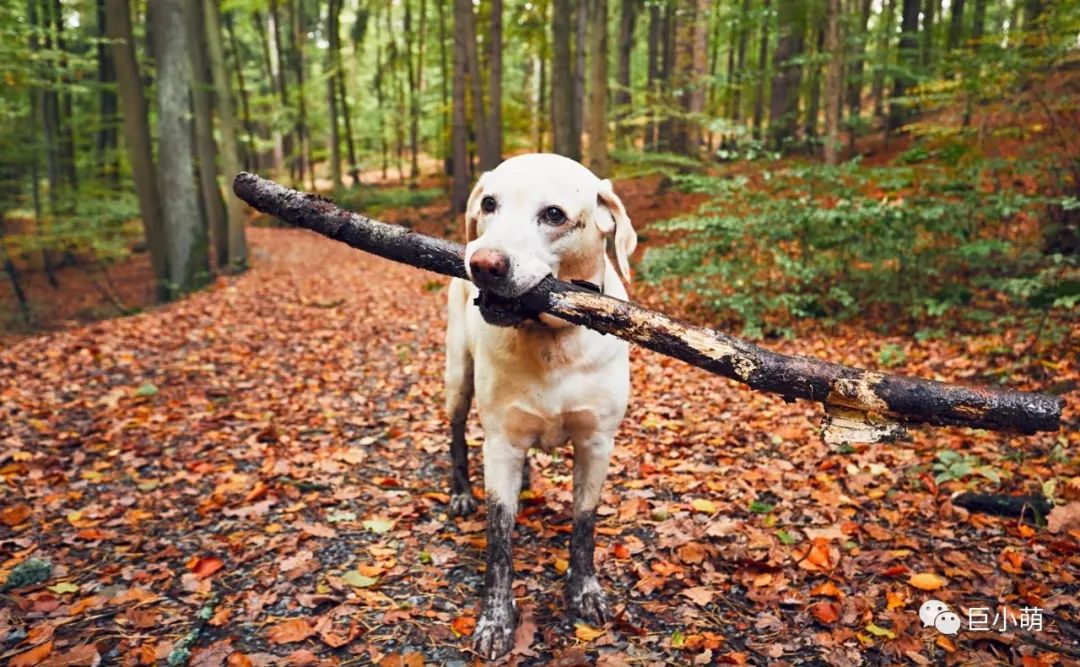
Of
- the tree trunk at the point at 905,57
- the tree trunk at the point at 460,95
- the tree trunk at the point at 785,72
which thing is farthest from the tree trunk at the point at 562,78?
the tree trunk at the point at 905,57

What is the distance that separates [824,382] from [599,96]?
11.6 meters

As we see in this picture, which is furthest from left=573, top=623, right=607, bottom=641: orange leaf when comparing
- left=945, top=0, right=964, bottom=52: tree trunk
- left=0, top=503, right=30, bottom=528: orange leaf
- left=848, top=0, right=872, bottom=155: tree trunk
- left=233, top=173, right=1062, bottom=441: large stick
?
left=945, top=0, right=964, bottom=52: tree trunk

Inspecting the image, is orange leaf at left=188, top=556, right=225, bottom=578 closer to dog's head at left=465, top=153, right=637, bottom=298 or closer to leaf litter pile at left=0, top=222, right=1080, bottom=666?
leaf litter pile at left=0, top=222, right=1080, bottom=666

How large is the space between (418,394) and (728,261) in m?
4.58

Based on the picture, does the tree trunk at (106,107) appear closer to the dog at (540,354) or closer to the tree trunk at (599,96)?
the tree trunk at (599,96)

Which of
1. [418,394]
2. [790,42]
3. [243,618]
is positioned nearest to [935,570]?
[243,618]

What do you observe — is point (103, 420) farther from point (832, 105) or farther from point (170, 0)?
point (832, 105)

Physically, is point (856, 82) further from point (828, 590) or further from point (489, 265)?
point (489, 265)

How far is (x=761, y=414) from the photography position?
5812 mm

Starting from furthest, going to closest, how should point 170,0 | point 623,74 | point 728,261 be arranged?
point 623,74 < point 170,0 < point 728,261

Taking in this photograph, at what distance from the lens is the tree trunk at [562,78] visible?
45.8ft

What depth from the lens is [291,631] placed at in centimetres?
298

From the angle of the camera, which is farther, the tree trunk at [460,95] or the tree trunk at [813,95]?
the tree trunk at [813,95]

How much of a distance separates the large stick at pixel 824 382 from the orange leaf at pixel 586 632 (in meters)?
1.55
